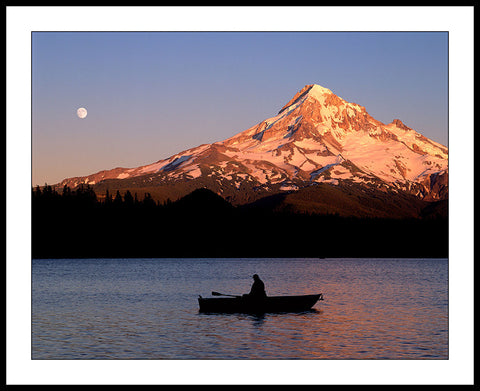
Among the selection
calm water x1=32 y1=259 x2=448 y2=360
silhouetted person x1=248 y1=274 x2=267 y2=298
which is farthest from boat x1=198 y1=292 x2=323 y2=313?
calm water x1=32 y1=259 x2=448 y2=360

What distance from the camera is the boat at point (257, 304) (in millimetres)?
45312

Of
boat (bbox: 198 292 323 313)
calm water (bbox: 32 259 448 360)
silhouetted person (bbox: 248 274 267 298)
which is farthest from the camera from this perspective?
boat (bbox: 198 292 323 313)

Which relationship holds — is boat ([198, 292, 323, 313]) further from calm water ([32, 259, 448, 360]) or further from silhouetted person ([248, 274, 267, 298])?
calm water ([32, 259, 448, 360])

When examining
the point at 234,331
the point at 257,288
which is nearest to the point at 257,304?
the point at 257,288

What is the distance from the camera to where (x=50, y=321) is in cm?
4541

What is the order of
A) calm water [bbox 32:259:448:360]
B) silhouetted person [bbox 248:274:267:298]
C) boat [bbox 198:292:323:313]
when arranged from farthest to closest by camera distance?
boat [bbox 198:292:323:313] < silhouetted person [bbox 248:274:267:298] < calm water [bbox 32:259:448:360]

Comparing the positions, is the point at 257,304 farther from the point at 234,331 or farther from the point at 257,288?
the point at 234,331

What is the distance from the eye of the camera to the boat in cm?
4531

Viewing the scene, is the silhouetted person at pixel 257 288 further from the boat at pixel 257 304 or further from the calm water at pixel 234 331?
the calm water at pixel 234 331

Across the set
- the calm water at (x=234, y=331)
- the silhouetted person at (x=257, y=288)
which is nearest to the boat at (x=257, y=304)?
the silhouetted person at (x=257, y=288)

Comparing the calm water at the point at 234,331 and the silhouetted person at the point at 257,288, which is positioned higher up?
the silhouetted person at the point at 257,288

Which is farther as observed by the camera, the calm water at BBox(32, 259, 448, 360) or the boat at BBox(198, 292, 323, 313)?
the boat at BBox(198, 292, 323, 313)

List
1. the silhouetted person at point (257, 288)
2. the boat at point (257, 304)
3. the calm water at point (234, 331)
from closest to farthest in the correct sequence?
1. the calm water at point (234, 331)
2. the silhouetted person at point (257, 288)
3. the boat at point (257, 304)

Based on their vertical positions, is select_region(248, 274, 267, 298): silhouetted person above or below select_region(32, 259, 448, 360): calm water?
above
